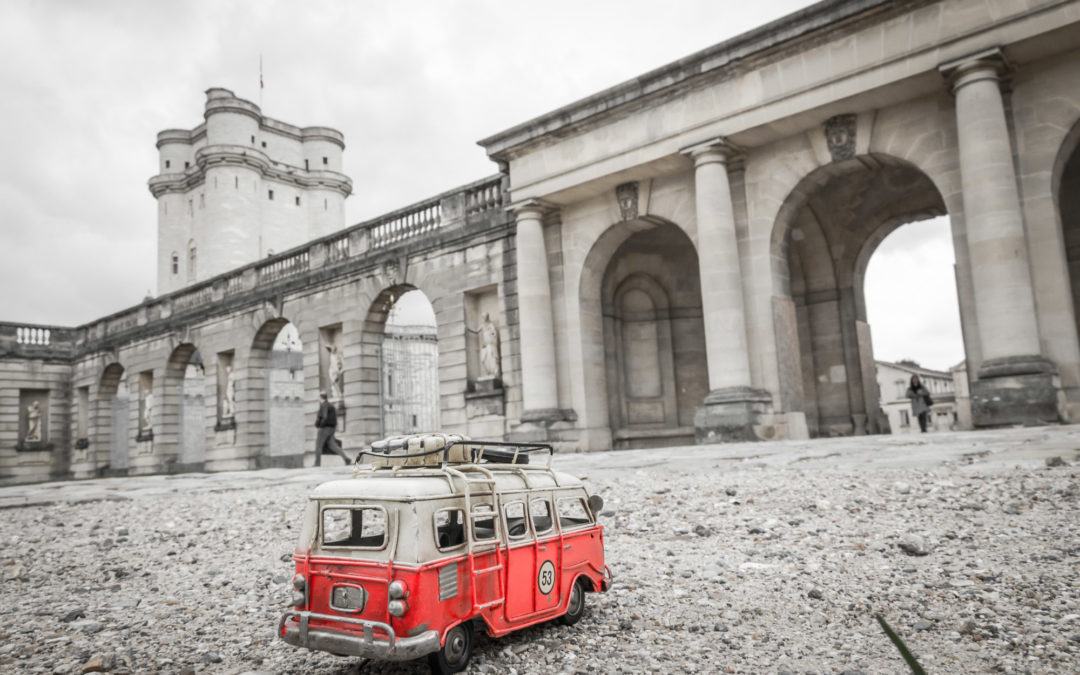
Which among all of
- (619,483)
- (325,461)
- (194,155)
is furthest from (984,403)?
(194,155)

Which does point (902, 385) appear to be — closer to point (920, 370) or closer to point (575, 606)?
point (920, 370)

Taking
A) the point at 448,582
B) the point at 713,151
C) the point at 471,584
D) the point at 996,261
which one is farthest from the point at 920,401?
the point at 448,582

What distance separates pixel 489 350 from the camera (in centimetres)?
2078

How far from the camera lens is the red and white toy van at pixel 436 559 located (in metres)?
4.21

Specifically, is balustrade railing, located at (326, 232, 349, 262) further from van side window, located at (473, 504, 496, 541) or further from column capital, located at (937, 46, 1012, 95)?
van side window, located at (473, 504, 496, 541)

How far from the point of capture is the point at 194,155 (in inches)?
1977

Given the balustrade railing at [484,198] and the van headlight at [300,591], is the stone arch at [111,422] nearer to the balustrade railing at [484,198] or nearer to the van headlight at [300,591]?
the balustrade railing at [484,198]

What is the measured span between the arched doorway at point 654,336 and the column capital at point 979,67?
8.56 metres

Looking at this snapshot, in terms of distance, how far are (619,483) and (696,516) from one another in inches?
86.2

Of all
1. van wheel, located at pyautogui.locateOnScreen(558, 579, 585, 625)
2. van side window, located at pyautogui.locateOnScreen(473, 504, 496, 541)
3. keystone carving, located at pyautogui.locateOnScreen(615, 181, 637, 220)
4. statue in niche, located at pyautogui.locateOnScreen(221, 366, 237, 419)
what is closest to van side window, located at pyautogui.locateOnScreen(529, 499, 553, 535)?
van side window, located at pyautogui.locateOnScreen(473, 504, 496, 541)

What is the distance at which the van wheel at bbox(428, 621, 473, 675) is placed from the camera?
4305 millimetres

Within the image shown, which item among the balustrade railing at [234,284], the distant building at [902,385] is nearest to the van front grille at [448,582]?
the balustrade railing at [234,284]

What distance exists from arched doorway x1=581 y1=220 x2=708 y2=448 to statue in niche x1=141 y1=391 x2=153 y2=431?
71.4 feet

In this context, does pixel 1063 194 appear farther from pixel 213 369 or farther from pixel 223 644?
pixel 213 369
